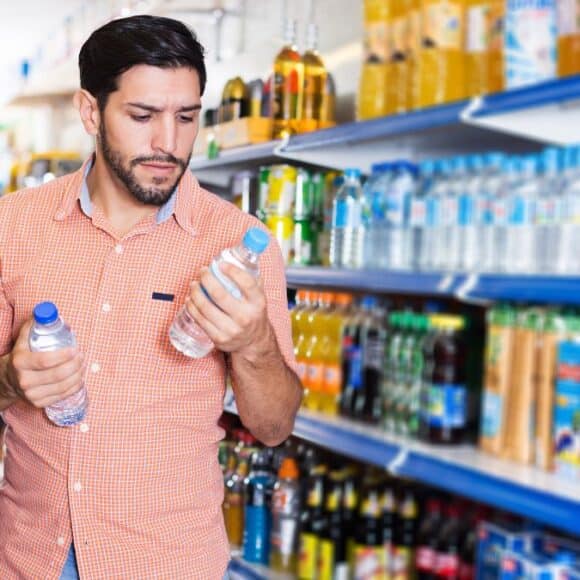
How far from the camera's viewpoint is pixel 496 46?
7.36ft

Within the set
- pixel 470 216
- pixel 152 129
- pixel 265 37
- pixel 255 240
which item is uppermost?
pixel 265 37

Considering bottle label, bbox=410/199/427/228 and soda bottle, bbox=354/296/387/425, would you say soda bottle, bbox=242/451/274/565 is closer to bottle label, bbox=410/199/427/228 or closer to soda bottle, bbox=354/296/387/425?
soda bottle, bbox=354/296/387/425

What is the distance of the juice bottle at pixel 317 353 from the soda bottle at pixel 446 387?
0.60 meters

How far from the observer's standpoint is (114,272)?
1832 millimetres

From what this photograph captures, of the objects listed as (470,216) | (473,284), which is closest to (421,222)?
(470,216)

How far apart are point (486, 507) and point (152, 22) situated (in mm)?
1487

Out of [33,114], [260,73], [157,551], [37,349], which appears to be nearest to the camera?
[37,349]

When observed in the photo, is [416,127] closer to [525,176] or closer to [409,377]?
[525,176]

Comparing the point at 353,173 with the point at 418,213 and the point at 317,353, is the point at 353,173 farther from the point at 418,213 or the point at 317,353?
the point at 317,353

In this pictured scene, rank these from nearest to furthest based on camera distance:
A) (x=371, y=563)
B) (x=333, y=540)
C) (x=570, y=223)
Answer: (x=570, y=223)
(x=371, y=563)
(x=333, y=540)

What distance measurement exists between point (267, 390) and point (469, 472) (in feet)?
1.80

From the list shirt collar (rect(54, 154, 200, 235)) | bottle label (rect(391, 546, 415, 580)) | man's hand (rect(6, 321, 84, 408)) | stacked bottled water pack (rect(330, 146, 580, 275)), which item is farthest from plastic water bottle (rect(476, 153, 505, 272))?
man's hand (rect(6, 321, 84, 408))

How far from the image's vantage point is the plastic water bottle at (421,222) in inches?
91.8

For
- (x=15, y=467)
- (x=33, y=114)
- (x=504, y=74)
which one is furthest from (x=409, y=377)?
(x=33, y=114)
